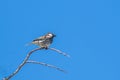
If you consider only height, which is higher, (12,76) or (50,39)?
(50,39)

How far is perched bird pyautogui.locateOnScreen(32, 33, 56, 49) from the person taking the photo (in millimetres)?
10328

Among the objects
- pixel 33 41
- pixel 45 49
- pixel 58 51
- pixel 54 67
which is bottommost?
pixel 54 67

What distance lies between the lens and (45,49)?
28.7 feet

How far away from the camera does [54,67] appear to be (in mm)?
6676

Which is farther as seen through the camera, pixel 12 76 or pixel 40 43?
pixel 40 43

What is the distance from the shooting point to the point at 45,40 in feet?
35.1

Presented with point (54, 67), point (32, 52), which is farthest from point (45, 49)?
point (54, 67)

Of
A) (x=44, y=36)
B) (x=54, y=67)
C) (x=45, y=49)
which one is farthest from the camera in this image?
(x=44, y=36)

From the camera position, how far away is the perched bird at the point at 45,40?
1033cm

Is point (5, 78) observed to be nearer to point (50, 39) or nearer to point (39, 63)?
point (39, 63)

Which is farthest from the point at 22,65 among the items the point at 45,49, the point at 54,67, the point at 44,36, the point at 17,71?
the point at 44,36

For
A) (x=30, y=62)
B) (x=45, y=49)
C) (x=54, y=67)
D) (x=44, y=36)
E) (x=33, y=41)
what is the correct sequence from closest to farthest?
1. (x=54, y=67)
2. (x=30, y=62)
3. (x=45, y=49)
4. (x=33, y=41)
5. (x=44, y=36)

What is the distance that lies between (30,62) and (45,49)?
165 centimetres

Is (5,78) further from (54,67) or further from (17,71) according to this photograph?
(54,67)
